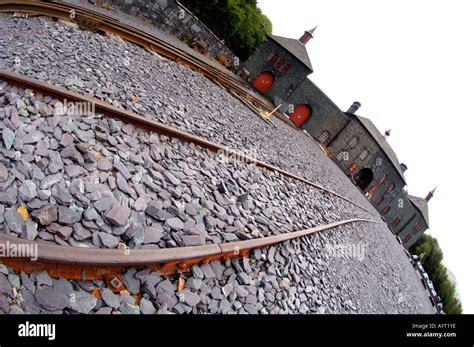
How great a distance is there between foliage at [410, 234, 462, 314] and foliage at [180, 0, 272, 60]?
26.3 m

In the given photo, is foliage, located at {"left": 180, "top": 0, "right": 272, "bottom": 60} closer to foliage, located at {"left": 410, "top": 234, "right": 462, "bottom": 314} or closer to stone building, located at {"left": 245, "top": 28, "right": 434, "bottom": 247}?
stone building, located at {"left": 245, "top": 28, "right": 434, "bottom": 247}

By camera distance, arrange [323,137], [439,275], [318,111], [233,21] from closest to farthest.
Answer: [233,21]
[318,111]
[323,137]
[439,275]

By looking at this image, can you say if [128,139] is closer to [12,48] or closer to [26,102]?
[26,102]

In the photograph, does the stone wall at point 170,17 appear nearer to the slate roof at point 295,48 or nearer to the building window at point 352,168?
the slate roof at point 295,48

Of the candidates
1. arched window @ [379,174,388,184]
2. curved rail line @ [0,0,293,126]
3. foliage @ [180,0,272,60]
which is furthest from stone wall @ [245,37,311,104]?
curved rail line @ [0,0,293,126]

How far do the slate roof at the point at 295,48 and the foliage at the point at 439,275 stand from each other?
2234 centimetres

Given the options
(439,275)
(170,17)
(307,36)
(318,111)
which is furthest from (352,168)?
(170,17)

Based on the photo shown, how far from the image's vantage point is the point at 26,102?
3.72m

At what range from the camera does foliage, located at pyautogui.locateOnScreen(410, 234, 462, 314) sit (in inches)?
1193

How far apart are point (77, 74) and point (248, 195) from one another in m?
3.51

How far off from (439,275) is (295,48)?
87.4 feet

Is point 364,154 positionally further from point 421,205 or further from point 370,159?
point 421,205

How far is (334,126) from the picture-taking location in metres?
26.4
